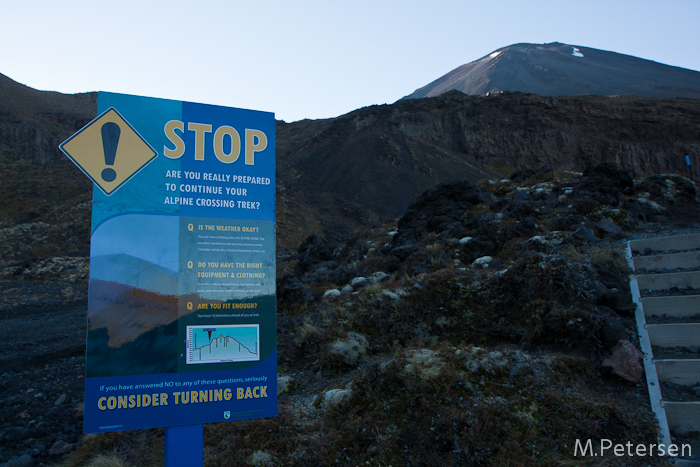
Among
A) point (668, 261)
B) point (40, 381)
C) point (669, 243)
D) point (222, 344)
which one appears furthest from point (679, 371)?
point (40, 381)

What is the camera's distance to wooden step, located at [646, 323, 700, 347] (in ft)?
14.4

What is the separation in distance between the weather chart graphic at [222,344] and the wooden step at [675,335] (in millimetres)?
4005

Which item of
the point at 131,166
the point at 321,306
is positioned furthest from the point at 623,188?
the point at 131,166

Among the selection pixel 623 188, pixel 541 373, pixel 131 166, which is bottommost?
pixel 541 373

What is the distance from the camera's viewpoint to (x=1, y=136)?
120 feet

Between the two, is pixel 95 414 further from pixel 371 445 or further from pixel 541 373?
pixel 541 373

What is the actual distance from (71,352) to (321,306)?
4.70 m

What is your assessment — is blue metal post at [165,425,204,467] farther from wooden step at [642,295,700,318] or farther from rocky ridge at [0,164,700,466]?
wooden step at [642,295,700,318]

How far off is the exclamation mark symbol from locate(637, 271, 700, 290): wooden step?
5730mm

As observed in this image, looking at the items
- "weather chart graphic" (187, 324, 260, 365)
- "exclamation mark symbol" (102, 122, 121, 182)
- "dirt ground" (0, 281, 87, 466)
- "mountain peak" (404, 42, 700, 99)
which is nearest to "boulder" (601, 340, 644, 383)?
"weather chart graphic" (187, 324, 260, 365)

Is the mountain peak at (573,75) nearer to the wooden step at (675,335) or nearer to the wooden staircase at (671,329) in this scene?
the wooden staircase at (671,329)

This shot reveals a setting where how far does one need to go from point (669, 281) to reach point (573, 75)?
74127 millimetres

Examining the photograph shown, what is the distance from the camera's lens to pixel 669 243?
660 centimetres

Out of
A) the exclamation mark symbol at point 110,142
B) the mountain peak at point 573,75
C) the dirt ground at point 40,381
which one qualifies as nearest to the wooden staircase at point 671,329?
the exclamation mark symbol at point 110,142
